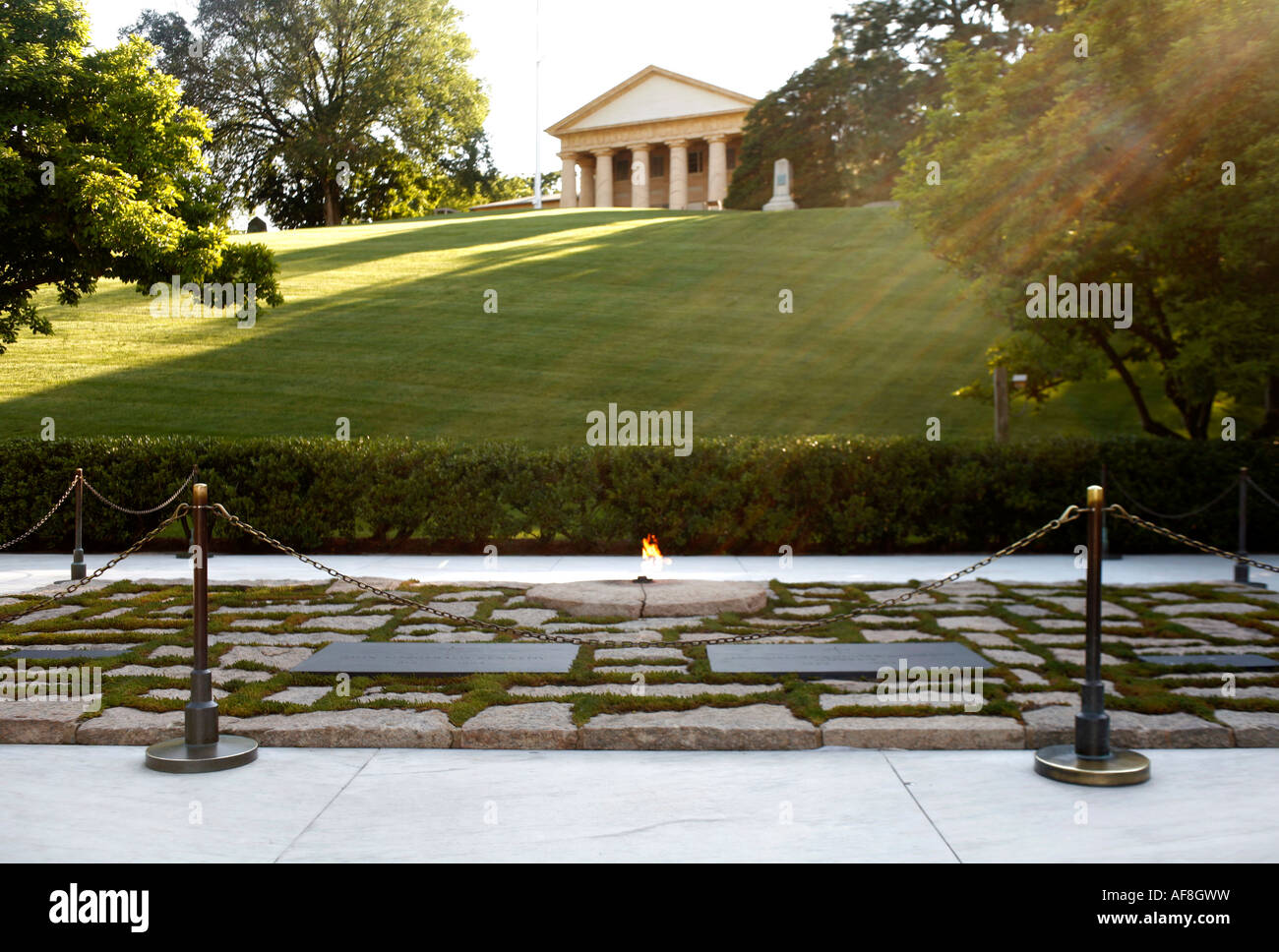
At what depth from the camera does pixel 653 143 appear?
71.8 metres

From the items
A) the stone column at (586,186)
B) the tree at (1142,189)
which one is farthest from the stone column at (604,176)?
the tree at (1142,189)

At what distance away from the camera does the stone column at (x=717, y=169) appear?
68938mm

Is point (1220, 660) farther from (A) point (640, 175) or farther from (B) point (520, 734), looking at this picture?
(A) point (640, 175)

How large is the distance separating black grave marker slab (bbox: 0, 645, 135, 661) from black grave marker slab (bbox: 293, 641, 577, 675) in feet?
4.52

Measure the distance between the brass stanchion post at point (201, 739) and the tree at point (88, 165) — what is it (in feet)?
31.7

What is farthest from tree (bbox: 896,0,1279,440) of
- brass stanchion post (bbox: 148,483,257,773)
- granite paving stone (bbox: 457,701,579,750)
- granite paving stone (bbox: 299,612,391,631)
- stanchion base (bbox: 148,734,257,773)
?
stanchion base (bbox: 148,734,257,773)

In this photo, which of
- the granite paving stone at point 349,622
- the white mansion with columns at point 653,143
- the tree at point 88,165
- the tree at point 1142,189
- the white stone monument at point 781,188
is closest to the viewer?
the granite paving stone at point 349,622

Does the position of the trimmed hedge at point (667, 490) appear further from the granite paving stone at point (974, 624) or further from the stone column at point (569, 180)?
the stone column at point (569, 180)

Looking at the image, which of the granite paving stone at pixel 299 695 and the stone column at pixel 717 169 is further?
A: the stone column at pixel 717 169

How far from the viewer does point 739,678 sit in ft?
21.7

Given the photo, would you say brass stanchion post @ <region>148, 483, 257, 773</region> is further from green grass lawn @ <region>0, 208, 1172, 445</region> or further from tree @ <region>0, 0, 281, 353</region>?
green grass lawn @ <region>0, 208, 1172, 445</region>

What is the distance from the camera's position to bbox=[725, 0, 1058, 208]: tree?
4628 centimetres

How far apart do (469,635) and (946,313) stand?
26785mm
